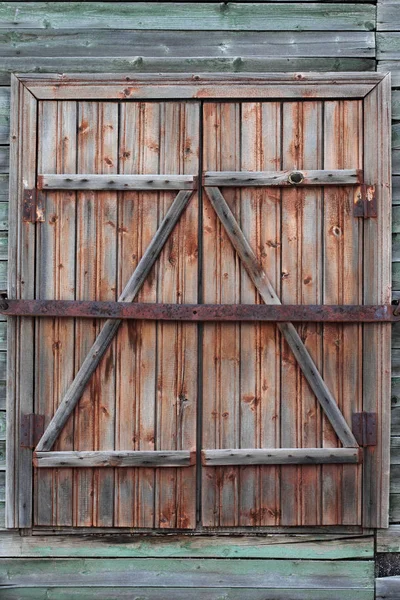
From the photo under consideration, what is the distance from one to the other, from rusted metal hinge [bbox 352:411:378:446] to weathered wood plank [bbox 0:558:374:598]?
704 millimetres

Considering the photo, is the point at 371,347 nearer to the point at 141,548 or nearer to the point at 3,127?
the point at 141,548

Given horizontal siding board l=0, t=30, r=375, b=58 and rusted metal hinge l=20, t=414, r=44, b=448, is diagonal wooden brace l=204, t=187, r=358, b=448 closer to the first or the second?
horizontal siding board l=0, t=30, r=375, b=58

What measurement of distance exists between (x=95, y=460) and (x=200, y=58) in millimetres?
2316

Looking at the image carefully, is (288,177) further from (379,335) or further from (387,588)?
(387,588)

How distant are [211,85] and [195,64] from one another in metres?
0.16

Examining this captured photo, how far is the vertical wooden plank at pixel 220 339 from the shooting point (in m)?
3.47

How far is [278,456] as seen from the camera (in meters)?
3.44

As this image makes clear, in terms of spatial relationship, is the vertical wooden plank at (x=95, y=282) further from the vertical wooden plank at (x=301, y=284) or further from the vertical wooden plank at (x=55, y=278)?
the vertical wooden plank at (x=301, y=284)

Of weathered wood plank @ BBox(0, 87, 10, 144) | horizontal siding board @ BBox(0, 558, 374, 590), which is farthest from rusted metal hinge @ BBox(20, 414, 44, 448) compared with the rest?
weathered wood plank @ BBox(0, 87, 10, 144)

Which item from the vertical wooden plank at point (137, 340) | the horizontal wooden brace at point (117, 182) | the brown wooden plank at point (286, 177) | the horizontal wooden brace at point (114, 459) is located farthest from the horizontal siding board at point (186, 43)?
the horizontal wooden brace at point (114, 459)

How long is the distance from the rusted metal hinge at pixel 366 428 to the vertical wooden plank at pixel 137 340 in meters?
1.13

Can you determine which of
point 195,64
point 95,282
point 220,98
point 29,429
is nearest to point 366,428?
point 95,282

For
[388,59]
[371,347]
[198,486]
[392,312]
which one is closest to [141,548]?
[198,486]

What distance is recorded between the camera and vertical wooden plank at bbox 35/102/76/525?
3467 millimetres
